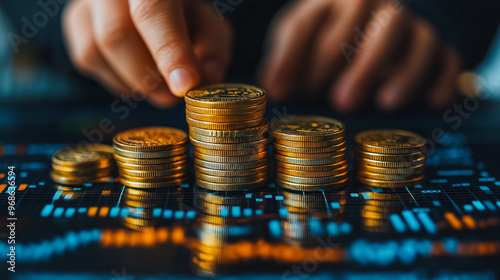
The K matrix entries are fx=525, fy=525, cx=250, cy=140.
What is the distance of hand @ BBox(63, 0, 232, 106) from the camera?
1.97m

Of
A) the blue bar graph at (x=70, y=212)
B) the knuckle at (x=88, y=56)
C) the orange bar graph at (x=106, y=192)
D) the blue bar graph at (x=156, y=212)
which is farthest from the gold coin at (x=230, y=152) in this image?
the knuckle at (x=88, y=56)

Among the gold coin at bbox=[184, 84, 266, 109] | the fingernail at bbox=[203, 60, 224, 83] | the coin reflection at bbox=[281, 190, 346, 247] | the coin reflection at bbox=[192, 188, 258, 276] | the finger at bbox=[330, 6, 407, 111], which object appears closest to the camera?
the coin reflection at bbox=[192, 188, 258, 276]

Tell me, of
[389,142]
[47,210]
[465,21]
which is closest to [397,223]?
[389,142]

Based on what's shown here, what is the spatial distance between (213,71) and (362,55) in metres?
0.88

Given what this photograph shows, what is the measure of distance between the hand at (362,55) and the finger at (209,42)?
519 mm

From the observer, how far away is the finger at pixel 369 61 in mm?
2736

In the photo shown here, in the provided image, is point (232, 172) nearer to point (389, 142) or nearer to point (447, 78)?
point (389, 142)

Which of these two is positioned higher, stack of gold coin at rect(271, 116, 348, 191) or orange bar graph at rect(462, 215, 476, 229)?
stack of gold coin at rect(271, 116, 348, 191)

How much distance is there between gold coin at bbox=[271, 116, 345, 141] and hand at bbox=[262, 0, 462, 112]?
0.91m

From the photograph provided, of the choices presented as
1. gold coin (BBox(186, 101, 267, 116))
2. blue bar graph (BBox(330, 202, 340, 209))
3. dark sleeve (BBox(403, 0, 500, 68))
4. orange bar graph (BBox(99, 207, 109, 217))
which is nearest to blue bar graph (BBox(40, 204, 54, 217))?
orange bar graph (BBox(99, 207, 109, 217))

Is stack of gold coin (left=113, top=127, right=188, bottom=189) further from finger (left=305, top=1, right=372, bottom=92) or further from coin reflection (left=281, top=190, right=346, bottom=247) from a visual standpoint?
finger (left=305, top=1, right=372, bottom=92)

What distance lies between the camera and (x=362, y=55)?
2793 mm

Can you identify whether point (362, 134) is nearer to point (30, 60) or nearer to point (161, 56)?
point (161, 56)

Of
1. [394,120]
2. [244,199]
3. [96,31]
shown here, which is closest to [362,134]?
[244,199]
